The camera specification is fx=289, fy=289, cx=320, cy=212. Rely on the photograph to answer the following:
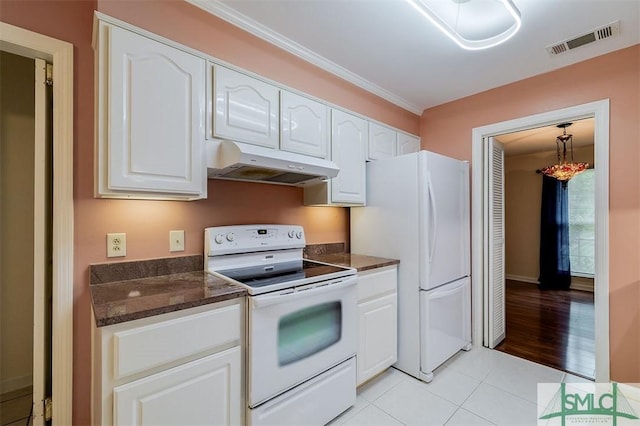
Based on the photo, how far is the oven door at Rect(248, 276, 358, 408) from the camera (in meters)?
1.39

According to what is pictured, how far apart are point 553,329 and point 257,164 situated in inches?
144

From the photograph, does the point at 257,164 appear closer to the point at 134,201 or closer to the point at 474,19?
the point at 134,201

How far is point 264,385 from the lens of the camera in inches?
55.8

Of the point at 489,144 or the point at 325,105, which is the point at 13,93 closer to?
the point at 325,105

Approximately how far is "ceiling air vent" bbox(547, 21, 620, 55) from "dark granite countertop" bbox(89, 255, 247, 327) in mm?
2688

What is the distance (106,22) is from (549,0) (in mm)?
2310

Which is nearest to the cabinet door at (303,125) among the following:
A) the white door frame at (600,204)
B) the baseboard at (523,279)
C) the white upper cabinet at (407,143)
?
the white upper cabinet at (407,143)

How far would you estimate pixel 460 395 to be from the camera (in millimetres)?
2004

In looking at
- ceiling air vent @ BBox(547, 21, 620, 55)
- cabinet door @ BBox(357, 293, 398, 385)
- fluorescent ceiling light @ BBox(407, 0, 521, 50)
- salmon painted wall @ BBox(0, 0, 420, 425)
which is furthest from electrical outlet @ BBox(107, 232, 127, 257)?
ceiling air vent @ BBox(547, 21, 620, 55)

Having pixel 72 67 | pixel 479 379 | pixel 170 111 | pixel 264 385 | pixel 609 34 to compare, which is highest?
pixel 609 34

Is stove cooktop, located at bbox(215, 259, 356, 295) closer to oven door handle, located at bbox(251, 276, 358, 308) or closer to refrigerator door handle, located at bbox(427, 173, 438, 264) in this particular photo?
oven door handle, located at bbox(251, 276, 358, 308)

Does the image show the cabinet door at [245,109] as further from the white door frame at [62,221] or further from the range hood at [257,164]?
the white door frame at [62,221]

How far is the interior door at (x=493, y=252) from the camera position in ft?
9.00

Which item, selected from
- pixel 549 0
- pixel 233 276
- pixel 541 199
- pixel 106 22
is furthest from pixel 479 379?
pixel 541 199
